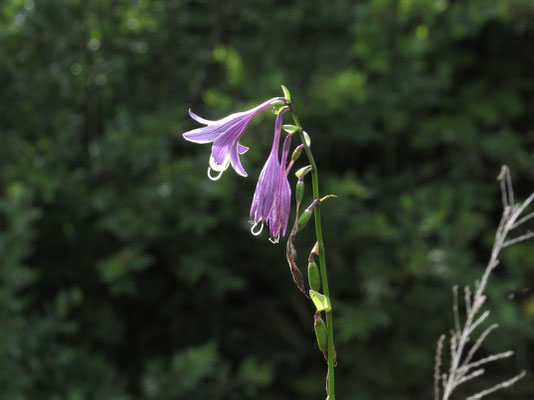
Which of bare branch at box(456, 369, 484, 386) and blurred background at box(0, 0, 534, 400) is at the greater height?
blurred background at box(0, 0, 534, 400)

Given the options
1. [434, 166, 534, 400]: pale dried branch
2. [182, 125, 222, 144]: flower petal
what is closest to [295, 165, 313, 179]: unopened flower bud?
[182, 125, 222, 144]: flower petal

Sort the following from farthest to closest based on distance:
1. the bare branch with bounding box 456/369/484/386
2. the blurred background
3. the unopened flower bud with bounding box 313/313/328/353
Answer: the blurred background, the bare branch with bounding box 456/369/484/386, the unopened flower bud with bounding box 313/313/328/353

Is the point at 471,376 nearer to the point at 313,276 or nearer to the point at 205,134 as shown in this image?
the point at 313,276

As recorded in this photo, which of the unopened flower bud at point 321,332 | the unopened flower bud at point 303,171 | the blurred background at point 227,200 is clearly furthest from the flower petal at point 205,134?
the blurred background at point 227,200

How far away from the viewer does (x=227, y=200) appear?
3.08m

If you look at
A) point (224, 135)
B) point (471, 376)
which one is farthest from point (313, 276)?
point (471, 376)

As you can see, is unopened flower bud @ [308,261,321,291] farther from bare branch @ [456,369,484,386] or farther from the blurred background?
the blurred background

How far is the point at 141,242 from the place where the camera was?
2.99 m

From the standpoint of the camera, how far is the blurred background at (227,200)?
9.77 ft

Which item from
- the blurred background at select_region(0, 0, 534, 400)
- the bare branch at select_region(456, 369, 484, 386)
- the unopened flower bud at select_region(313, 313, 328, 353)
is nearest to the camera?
the unopened flower bud at select_region(313, 313, 328, 353)

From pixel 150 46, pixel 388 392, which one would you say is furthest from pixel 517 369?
pixel 150 46

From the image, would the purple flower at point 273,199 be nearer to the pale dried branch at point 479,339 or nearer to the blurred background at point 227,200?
the pale dried branch at point 479,339

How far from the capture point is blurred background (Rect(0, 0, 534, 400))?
9.77 feet

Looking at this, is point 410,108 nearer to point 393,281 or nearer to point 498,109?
point 498,109
